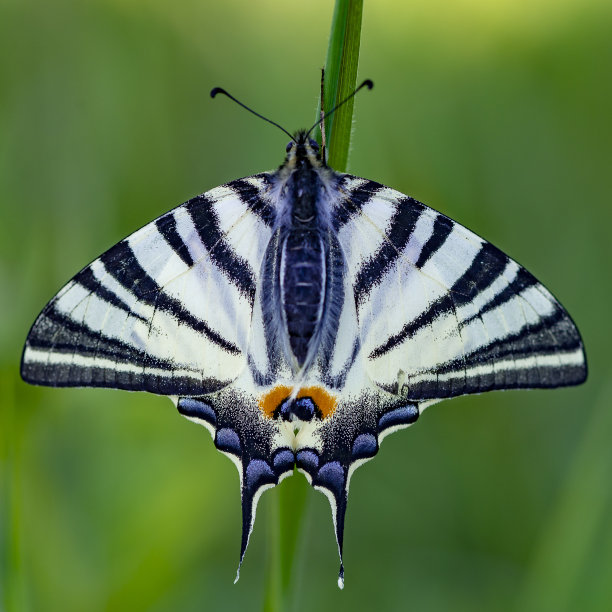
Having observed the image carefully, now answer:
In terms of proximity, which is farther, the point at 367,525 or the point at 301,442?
the point at 367,525

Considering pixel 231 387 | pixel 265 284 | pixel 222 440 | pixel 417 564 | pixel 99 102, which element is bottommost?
pixel 417 564

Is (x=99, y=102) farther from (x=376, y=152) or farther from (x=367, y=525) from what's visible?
(x=367, y=525)

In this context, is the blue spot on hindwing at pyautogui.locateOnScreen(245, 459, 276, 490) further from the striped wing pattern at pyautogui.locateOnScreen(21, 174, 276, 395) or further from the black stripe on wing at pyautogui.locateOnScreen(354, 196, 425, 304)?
the black stripe on wing at pyautogui.locateOnScreen(354, 196, 425, 304)

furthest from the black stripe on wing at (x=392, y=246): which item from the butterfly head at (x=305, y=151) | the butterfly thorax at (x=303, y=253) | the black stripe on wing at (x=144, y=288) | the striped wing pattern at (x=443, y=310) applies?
the black stripe on wing at (x=144, y=288)

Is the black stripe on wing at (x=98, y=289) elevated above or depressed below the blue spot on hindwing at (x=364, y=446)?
above

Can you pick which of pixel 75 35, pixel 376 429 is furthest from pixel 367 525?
pixel 75 35

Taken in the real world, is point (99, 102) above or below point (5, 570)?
above

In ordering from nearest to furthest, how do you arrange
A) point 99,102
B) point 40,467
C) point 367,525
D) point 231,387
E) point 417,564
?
1. point 231,387
2. point 40,467
3. point 417,564
4. point 367,525
5. point 99,102

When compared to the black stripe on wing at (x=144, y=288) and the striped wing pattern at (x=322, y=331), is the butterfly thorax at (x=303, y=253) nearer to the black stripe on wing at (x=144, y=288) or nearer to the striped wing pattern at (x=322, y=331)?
the striped wing pattern at (x=322, y=331)
